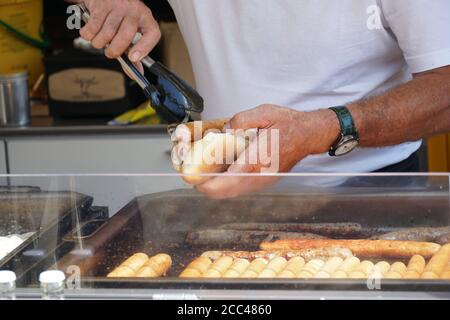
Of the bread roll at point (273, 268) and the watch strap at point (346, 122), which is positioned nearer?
the bread roll at point (273, 268)

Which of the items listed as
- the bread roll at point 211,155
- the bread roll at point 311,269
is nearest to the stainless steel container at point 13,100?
the bread roll at point 211,155

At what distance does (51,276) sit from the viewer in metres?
1.27

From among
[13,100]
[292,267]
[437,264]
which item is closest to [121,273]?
[292,267]

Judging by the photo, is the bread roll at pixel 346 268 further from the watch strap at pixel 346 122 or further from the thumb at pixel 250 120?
the watch strap at pixel 346 122

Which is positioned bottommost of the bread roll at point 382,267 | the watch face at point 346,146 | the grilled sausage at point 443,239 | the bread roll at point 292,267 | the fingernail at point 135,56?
the bread roll at point 382,267

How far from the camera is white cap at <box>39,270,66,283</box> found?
1.26m

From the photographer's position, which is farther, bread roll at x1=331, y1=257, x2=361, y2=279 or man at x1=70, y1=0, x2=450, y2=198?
man at x1=70, y1=0, x2=450, y2=198

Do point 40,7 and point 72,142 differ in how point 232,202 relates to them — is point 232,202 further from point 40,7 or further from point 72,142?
point 40,7

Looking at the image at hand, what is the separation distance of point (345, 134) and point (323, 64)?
288 mm

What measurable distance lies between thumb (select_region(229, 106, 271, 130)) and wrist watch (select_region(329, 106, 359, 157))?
0.22 metres

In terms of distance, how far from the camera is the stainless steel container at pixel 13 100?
3.39 meters

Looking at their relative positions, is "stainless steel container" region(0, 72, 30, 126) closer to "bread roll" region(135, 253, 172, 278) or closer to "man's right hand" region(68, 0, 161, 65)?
"man's right hand" region(68, 0, 161, 65)

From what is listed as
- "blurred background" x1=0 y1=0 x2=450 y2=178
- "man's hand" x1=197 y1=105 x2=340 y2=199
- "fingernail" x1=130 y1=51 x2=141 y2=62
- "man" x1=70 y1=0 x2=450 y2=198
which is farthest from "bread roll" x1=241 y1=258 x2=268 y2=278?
"blurred background" x1=0 y1=0 x2=450 y2=178
